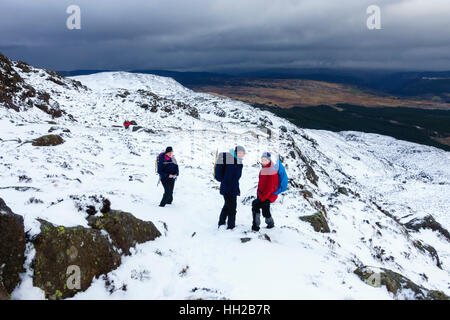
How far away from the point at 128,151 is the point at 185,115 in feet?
88.5

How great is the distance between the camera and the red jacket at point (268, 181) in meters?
7.31

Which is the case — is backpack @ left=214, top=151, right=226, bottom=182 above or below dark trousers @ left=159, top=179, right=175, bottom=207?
above

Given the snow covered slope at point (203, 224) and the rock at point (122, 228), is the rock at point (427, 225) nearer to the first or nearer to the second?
the snow covered slope at point (203, 224)

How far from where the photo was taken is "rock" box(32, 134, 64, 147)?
1531 cm

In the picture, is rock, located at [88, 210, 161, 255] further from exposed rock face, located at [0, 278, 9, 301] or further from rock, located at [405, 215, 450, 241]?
rock, located at [405, 215, 450, 241]

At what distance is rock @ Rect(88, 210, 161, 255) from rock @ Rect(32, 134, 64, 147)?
12527mm

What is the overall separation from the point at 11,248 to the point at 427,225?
Result: 23811mm

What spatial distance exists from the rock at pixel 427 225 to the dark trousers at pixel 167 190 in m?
18.5

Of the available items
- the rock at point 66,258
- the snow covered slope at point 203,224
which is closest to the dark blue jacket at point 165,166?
the snow covered slope at point 203,224

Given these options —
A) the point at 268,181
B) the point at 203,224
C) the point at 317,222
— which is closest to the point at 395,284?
the point at 268,181

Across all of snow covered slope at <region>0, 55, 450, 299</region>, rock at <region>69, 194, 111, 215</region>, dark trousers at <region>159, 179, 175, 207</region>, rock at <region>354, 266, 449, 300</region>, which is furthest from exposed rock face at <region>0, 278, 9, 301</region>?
rock at <region>354, 266, 449, 300</region>

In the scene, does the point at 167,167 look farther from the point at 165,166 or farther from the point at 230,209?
the point at 230,209
